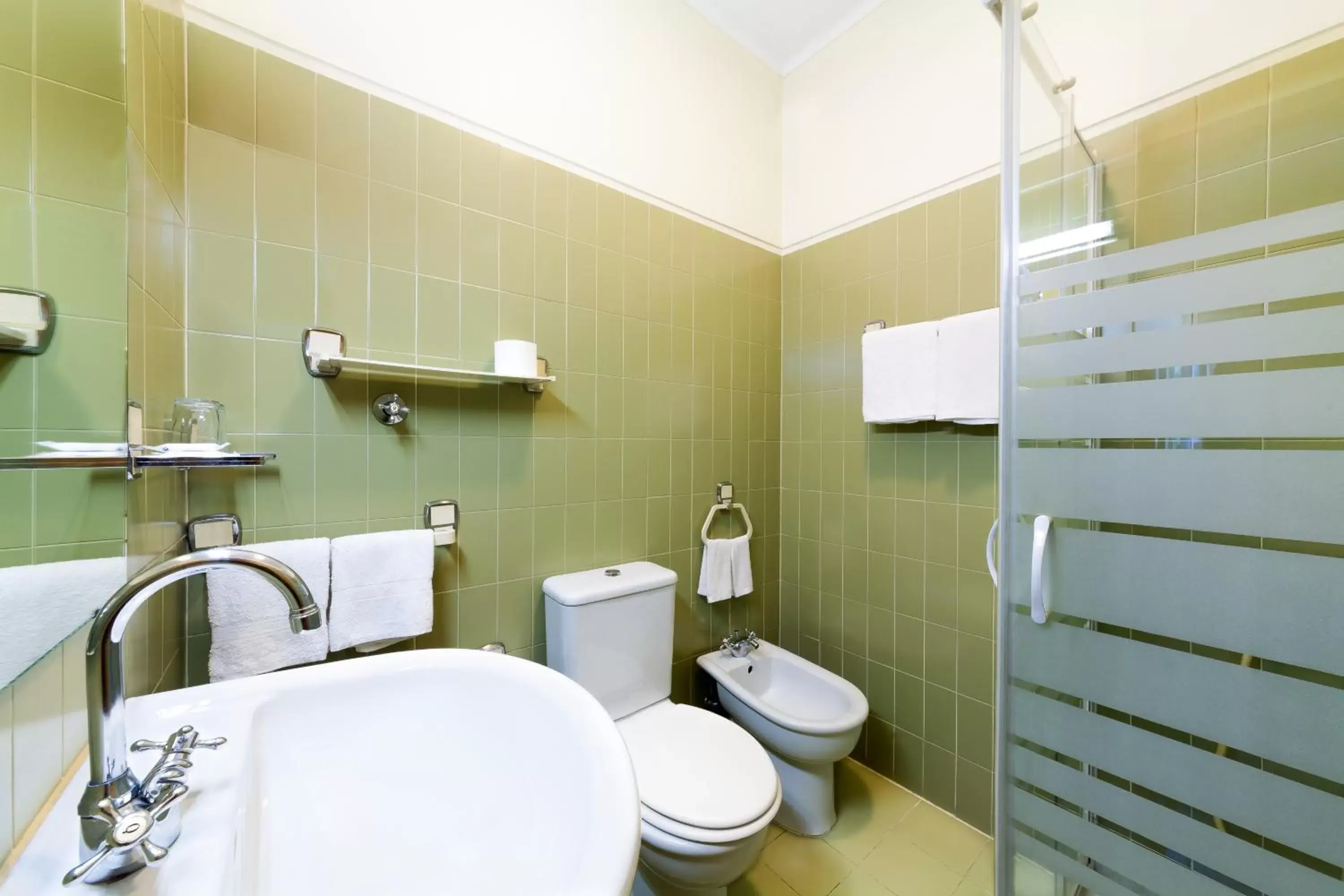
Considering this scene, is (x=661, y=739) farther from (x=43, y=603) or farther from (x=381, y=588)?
(x=43, y=603)

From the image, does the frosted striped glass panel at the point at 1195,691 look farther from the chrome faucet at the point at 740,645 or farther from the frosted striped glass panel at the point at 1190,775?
the chrome faucet at the point at 740,645

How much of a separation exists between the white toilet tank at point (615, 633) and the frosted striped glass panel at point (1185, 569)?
0.89 metres

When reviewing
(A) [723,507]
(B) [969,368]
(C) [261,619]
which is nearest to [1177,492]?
(B) [969,368]

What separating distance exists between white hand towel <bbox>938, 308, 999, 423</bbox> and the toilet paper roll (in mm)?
1228

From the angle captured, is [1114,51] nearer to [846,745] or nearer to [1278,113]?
[1278,113]

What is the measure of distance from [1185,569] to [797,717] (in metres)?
1.07

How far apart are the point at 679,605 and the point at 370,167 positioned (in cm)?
160

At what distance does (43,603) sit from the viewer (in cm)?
52

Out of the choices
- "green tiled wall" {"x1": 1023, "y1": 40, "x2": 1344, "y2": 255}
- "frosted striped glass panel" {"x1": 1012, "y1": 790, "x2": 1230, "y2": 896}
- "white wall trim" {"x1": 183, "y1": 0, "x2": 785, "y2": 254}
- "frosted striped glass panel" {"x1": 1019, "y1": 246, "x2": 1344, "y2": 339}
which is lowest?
"frosted striped glass panel" {"x1": 1012, "y1": 790, "x2": 1230, "y2": 896}

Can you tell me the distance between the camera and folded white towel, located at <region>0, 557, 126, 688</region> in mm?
464

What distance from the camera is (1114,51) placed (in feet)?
3.68

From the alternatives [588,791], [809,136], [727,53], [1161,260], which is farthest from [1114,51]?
[588,791]

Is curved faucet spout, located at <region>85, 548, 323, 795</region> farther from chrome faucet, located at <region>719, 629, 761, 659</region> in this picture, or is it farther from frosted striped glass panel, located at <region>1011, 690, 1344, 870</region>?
chrome faucet, located at <region>719, 629, 761, 659</region>

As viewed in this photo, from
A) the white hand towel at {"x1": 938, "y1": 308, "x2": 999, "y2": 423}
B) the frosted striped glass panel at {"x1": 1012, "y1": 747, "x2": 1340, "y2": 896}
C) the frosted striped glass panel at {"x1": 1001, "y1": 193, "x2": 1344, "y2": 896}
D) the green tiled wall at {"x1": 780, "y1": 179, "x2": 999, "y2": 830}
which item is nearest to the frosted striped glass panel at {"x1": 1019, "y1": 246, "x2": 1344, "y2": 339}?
the frosted striped glass panel at {"x1": 1001, "y1": 193, "x2": 1344, "y2": 896}
